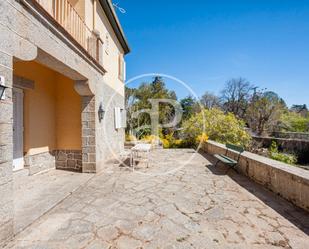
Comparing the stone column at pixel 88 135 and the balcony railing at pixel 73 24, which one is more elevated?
the balcony railing at pixel 73 24

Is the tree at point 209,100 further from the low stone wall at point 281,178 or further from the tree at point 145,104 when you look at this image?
the low stone wall at point 281,178

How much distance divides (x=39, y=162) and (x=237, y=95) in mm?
31237

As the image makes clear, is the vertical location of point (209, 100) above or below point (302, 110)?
above

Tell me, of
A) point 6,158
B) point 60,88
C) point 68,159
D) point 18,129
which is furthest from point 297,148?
point 6,158

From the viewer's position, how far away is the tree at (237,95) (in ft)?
96.7

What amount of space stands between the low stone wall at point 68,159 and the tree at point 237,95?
2801cm

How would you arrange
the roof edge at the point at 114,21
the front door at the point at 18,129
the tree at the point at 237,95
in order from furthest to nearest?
the tree at the point at 237,95, the roof edge at the point at 114,21, the front door at the point at 18,129

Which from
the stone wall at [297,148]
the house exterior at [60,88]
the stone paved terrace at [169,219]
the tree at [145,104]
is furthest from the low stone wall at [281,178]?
the tree at [145,104]

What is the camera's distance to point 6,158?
2455mm

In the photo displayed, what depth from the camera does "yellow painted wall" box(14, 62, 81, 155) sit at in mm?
5336

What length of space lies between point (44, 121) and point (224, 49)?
12.2m

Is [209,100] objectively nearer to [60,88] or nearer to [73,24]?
[60,88]

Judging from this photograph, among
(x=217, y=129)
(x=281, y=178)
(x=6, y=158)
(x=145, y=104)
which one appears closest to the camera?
(x=6, y=158)

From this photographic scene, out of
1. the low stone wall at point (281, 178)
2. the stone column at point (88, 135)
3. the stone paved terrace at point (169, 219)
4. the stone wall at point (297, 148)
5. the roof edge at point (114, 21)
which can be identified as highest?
the roof edge at point (114, 21)
